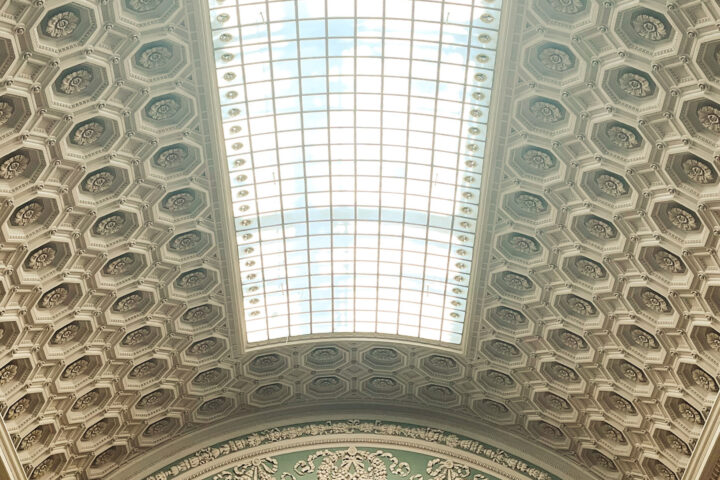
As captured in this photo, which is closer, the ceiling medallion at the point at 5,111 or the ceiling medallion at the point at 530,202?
the ceiling medallion at the point at 5,111

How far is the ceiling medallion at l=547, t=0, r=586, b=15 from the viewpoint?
21.8 m

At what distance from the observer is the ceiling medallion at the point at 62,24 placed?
21.2 meters

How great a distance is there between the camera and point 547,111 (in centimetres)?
2488

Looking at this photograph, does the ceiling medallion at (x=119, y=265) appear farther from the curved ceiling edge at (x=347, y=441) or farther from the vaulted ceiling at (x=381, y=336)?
the curved ceiling edge at (x=347, y=441)

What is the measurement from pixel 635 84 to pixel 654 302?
7.94 metres

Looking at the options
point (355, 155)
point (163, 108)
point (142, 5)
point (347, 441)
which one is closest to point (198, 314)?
point (355, 155)

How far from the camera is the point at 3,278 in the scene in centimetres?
2538

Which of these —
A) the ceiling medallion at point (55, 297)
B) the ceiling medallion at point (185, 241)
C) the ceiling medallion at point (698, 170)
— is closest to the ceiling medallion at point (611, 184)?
the ceiling medallion at point (698, 170)

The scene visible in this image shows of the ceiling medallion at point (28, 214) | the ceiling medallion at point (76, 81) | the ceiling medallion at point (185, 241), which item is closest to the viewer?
the ceiling medallion at point (76, 81)

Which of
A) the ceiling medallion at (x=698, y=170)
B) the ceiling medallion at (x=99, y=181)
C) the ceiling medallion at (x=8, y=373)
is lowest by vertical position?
the ceiling medallion at (x=8, y=373)

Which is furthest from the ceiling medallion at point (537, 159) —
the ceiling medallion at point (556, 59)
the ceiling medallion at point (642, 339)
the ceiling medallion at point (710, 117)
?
the ceiling medallion at point (642, 339)

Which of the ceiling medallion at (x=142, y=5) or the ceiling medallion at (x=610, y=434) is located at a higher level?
the ceiling medallion at (x=142, y=5)

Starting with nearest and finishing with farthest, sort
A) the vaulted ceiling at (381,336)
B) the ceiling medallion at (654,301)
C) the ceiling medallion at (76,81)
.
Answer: the vaulted ceiling at (381,336)
the ceiling medallion at (76,81)
the ceiling medallion at (654,301)

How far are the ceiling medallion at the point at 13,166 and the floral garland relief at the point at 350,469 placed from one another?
16.7 metres
